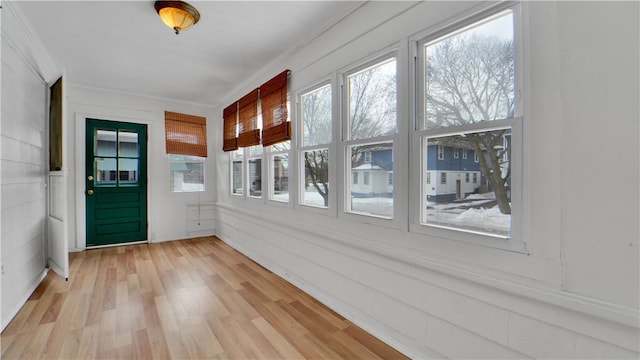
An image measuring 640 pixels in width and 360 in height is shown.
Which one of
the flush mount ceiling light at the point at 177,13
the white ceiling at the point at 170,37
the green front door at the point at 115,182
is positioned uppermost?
the white ceiling at the point at 170,37

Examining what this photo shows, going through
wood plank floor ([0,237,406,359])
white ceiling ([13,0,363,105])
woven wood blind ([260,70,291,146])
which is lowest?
wood plank floor ([0,237,406,359])

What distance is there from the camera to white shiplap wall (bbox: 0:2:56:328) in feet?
7.59

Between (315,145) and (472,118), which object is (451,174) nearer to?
(472,118)

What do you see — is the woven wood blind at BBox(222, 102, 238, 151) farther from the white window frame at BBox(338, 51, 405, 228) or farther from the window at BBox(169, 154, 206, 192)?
the white window frame at BBox(338, 51, 405, 228)

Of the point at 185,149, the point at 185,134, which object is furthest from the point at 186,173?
the point at 185,134

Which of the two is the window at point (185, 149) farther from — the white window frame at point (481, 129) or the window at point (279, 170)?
the white window frame at point (481, 129)

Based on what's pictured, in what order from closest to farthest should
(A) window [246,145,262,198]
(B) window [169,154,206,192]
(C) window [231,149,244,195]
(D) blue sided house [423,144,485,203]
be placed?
(D) blue sided house [423,144,485,203] < (A) window [246,145,262,198] < (C) window [231,149,244,195] < (B) window [169,154,206,192]

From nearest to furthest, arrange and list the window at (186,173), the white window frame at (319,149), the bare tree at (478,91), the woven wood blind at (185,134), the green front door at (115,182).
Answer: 1. the bare tree at (478,91)
2. the white window frame at (319,149)
3. the green front door at (115,182)
4. the woven wood blind at (185,134)
5. the window at (186,173)

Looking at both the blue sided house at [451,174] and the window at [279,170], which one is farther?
the window at [279,170]

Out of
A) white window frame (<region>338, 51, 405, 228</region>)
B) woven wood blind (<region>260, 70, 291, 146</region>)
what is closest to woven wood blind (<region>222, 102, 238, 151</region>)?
woven wood blind (<region>260, 70, 291, 146</region>)

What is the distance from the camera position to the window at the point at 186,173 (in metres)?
5.25

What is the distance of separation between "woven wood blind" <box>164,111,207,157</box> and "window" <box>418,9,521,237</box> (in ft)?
14.9

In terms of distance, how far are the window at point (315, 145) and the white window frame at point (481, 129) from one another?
38.7 inches

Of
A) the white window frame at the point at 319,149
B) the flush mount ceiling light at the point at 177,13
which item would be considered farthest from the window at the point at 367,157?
the flush mount ceiling light at the point at 177,13
